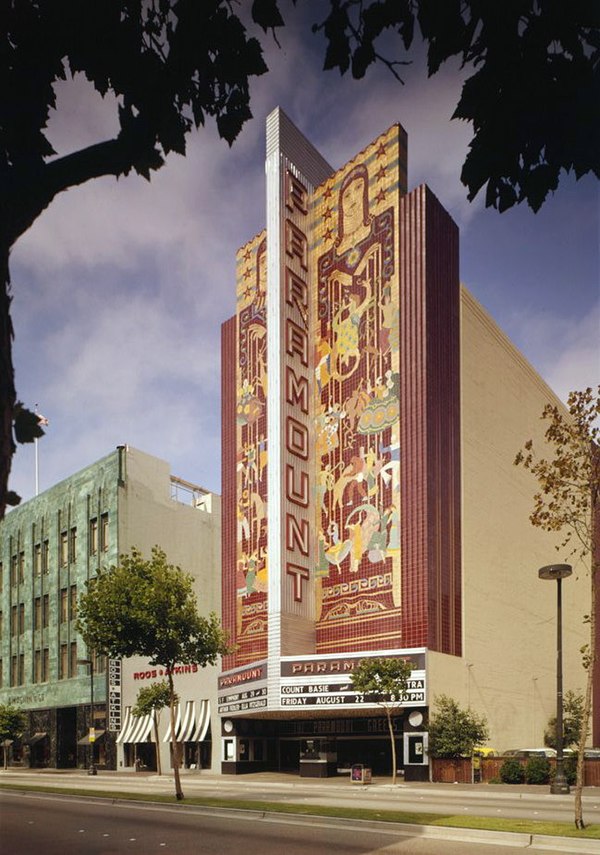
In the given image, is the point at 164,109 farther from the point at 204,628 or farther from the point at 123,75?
the point at 204,628

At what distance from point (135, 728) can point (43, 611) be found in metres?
18.6

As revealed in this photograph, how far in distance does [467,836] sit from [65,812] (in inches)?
591

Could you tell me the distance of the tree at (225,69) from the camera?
18.7ft

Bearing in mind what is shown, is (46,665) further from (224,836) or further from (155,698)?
(224,836)

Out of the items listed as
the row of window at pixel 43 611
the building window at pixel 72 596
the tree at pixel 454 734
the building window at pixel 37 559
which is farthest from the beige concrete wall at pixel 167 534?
the tree at pixel 454 734

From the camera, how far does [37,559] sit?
83312mm

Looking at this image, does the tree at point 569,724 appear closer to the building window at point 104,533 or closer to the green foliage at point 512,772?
the green foliage at point 512,772

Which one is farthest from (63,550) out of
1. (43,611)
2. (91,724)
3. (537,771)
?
(537,771)

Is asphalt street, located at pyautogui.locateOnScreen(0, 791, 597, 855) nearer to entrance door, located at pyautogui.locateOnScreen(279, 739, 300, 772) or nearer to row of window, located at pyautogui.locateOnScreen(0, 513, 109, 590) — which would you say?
entrance door, located at pyautogui.locateOnScreen(279, 739, 300, 772)

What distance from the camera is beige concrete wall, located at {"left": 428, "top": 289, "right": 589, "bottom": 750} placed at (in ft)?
176

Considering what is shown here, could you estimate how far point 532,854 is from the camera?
17.5m

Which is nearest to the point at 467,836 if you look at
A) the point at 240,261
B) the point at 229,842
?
the point at 229,842

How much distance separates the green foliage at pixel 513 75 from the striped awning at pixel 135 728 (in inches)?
2461

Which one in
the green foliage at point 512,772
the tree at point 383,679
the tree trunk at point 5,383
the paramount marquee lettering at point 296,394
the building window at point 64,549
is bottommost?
the green foliage at point 512,772
